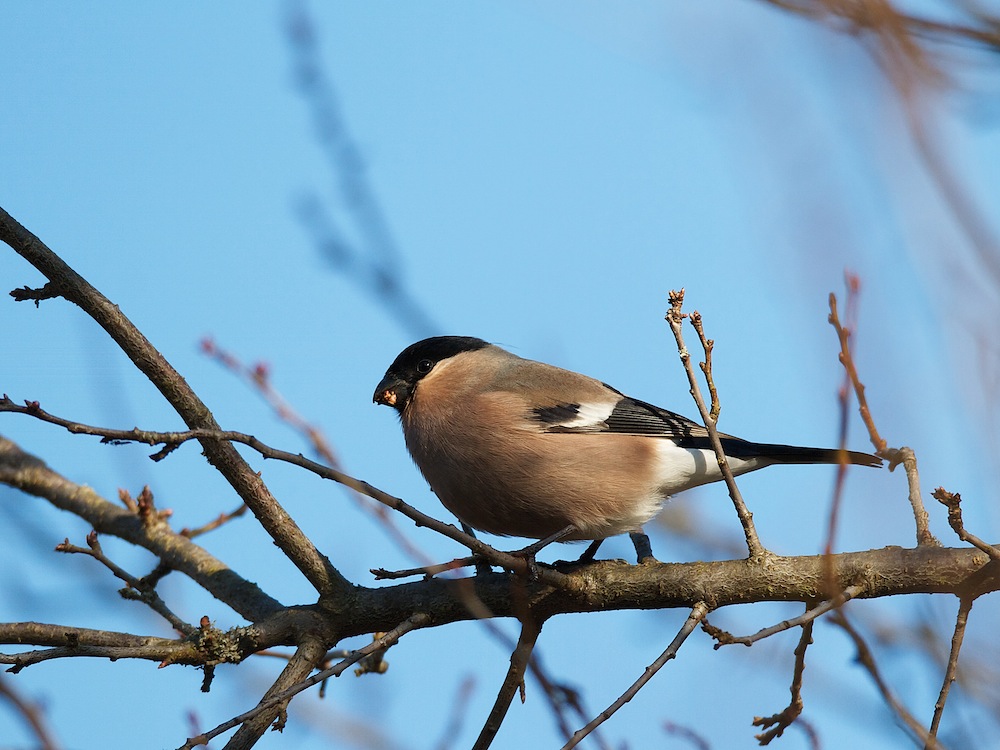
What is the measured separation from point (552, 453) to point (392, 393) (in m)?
1.10

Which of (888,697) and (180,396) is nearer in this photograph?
(888,697)

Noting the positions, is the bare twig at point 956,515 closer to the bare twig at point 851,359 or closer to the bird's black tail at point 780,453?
the bare twig at point 851,359

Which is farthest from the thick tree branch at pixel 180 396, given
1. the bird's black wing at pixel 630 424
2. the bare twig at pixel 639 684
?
the bird's black wing at pixel 630 424

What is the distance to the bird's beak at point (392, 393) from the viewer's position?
18.3 ft

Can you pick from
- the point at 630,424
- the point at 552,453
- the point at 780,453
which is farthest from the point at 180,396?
the point at 780,453

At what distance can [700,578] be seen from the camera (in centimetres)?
374

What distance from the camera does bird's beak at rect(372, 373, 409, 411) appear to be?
559cm

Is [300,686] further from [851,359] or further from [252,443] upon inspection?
[851,359]

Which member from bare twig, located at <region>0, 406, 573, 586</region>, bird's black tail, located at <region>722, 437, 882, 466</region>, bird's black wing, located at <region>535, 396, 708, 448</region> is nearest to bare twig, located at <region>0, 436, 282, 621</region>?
bare twig, located at <region>0, 406, 573, 586</region>

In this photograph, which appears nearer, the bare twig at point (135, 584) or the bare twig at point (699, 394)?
the bare twig at point (699, 394)

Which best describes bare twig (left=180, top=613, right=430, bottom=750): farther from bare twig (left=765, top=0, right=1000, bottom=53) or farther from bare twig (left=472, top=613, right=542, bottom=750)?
bare twig (left=765, top=0, right=1000, bottom=53)

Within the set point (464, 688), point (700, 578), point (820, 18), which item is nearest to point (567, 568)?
point (700, 578)

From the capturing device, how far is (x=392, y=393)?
559cm

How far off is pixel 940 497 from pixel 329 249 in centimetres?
224
